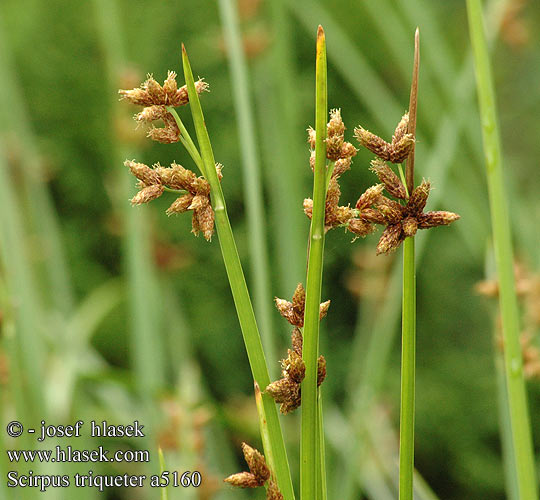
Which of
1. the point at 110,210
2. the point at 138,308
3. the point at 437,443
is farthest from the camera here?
the point at 110,210

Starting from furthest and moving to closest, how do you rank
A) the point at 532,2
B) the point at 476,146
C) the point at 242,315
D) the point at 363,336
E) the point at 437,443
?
the point at 532,2, the point at 437,443, the point at 363,336, the point at 476,146, the point at 242,315

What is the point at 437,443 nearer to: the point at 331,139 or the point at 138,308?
the point at 138,308

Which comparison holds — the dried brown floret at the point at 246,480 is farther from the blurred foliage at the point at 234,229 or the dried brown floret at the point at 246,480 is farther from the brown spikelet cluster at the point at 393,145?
the blurred foliage at the point at 234,229

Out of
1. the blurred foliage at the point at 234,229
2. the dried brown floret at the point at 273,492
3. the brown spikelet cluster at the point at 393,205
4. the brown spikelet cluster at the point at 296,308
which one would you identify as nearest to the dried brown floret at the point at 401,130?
the brown spikelet cluster at the point at 393,205

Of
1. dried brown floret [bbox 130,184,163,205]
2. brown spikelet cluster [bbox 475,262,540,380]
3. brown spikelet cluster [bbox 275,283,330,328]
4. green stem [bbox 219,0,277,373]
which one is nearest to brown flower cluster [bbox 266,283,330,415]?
brown spikelet cluster [bbox 275,283,330,328]

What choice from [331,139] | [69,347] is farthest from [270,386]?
[69,347]

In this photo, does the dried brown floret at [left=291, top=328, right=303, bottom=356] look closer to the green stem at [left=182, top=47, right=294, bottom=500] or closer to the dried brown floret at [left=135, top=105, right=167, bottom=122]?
the green stem at [left=182, top=47, right=294, bottom=500]

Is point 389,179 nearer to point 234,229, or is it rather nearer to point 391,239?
point 391,239
